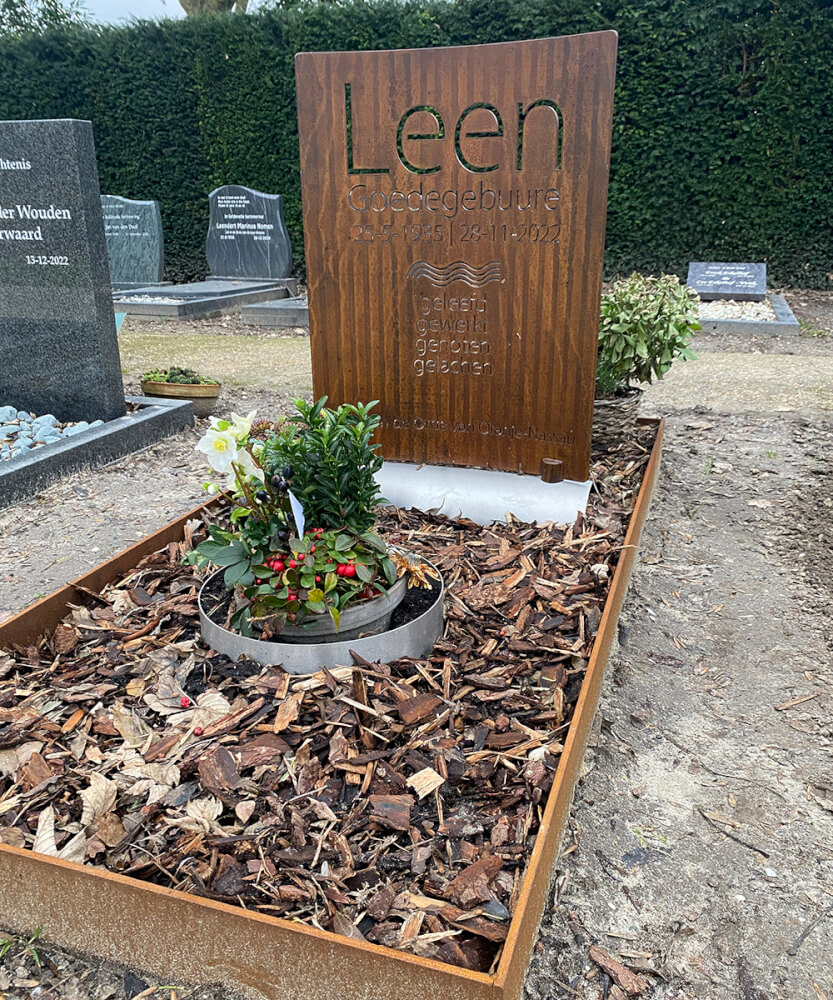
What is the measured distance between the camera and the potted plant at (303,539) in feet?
7.90

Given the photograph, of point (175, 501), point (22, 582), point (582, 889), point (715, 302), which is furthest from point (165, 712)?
point (715, 302)

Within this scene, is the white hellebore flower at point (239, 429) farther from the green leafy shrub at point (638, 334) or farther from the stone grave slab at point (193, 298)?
the stone grave slab at point (193, 298)

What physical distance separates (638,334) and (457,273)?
134 centimetres

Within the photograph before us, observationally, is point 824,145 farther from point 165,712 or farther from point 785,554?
point 165,712

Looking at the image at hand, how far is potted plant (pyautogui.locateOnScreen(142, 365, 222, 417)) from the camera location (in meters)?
6.01

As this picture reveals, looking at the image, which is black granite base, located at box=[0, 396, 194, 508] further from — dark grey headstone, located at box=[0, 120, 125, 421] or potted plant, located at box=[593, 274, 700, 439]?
potted plant, located at box=[593, 274, 700, 439]

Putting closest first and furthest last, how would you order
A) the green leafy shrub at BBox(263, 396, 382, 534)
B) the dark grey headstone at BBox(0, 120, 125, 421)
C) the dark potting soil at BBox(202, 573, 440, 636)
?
the green leafy shrub at BBox(263, 396, 382, 534) < the dark potting soil at BBox(202, 573, 440, 636) < the dark grey headstone at BBox(0, 120, 125, 421)

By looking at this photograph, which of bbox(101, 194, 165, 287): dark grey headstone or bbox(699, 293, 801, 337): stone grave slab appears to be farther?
bbox(101, 194, 165, 287): dark grey headstone

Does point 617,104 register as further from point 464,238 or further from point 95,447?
point 95,447

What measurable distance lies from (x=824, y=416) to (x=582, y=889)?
4.99 m

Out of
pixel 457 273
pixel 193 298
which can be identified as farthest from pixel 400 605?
pixel 193 298

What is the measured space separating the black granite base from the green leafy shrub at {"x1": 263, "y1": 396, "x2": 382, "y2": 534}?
2.51m

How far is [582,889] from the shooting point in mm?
1956

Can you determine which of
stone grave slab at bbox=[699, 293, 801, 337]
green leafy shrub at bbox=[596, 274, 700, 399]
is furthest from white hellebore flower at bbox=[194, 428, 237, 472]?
stone grave slab at bbox=[699, 293, 801, 337]
